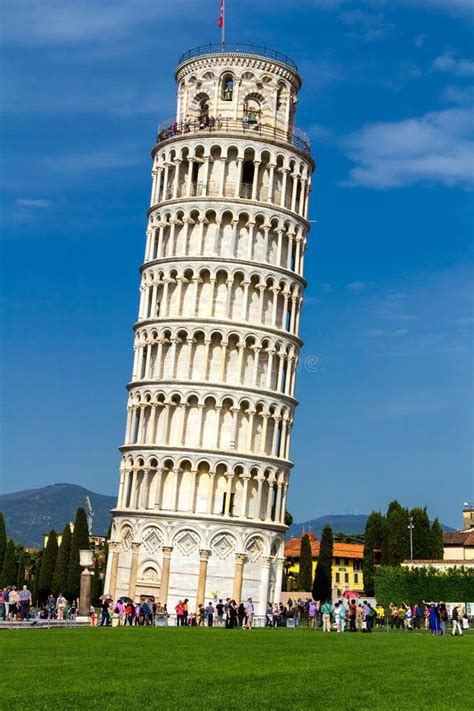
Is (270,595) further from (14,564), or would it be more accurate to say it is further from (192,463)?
(14,564)

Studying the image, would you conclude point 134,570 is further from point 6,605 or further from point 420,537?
point 420,537

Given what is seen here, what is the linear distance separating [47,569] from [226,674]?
243ft

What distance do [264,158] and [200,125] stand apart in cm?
514

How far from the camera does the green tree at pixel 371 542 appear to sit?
297 ft

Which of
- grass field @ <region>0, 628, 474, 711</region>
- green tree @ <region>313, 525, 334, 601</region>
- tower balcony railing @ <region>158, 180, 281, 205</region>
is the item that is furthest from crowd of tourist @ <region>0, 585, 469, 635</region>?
tower balcony railing @ <region>158, 180, 281, 205</region>

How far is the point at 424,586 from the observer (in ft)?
228

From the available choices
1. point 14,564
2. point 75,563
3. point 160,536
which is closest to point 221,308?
point 160,536

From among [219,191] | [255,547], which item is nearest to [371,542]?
[255,547]

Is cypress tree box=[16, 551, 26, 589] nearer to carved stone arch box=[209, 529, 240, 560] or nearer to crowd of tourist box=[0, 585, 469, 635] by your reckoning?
carved stone arch box=[209, 529, 240, 560]

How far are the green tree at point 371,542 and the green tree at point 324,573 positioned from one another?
339 cm

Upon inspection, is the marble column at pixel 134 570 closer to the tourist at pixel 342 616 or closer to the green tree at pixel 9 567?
the tourist at pixel 342 616

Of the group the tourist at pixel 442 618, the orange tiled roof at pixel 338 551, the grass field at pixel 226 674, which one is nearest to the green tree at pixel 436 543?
the orange tiled roof at pixel 338 551

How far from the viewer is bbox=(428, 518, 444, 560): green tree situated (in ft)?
293

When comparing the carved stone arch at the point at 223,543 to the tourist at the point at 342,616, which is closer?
the tourist at the point at 342,616
